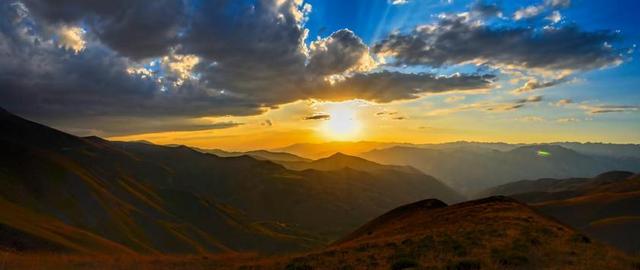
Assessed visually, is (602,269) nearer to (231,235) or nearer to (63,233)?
(63,233)

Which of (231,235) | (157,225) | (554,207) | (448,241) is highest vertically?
(448,241)

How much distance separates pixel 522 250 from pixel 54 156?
639 feet

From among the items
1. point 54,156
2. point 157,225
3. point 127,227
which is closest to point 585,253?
point 127,227

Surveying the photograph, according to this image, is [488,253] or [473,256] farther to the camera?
[488,253]

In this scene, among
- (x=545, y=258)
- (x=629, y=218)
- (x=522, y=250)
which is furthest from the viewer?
(x=629, y=218)

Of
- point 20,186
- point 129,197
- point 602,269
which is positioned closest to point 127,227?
point 20,186

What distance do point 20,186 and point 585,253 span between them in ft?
511

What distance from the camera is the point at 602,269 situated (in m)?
13.5

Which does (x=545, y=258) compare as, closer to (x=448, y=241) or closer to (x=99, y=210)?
(x=448, y=241)

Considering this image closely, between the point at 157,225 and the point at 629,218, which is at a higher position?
the point at 629,218

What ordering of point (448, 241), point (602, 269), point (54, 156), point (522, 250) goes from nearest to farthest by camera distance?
point (602, 269) → point (522, 250) → point (448, 241) → point (54, 156)

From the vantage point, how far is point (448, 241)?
24234mm

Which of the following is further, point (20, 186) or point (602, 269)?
point (20, 186)

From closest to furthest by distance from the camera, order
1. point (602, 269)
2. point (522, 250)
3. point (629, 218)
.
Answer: point (602, 269) → point (522, 250) → point (629, 218)
